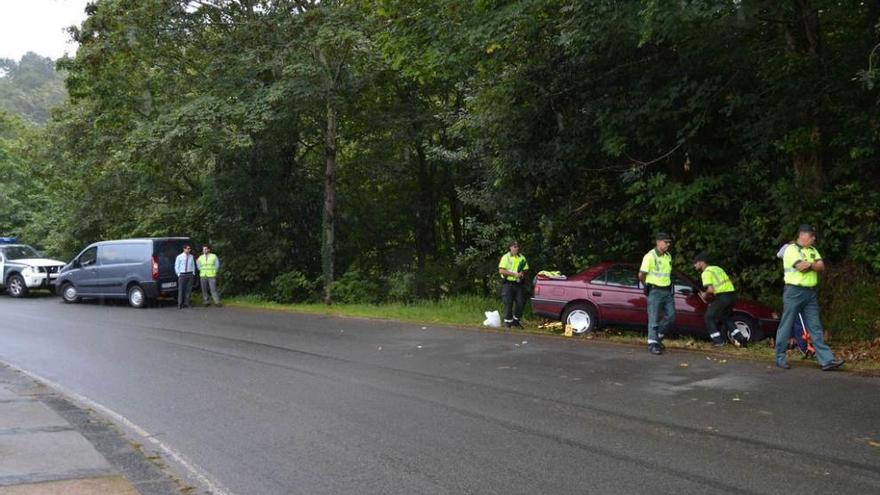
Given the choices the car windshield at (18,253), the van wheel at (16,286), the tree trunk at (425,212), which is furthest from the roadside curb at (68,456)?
the car windshield at (18,253)

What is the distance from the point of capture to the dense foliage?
11805mm

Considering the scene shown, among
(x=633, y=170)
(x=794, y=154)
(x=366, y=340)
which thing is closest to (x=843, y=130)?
(x=794, y=154)

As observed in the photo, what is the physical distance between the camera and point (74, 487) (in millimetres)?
4730

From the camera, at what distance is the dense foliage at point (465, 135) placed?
38.7ft

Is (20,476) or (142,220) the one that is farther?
(142,220)

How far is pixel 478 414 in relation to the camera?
6863 millimetres

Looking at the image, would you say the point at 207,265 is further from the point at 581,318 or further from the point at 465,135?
the point at 581,318

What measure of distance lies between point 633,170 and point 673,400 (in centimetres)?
778

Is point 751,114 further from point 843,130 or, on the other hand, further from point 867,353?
point 867,353

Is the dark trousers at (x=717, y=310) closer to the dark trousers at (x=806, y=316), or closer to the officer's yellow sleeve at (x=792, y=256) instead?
the dark trousers at (x=806, y=316)

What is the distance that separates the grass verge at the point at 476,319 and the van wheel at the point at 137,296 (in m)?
2.44

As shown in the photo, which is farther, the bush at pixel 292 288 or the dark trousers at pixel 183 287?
the bush at pixel 292 288

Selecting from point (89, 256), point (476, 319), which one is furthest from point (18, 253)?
point (476, 319)

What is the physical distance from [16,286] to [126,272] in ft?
20.4
